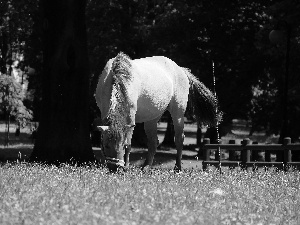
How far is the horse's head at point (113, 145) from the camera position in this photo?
1186cm

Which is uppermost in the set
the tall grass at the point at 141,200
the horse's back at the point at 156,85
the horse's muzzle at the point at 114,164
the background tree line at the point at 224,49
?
the background tree line at the point at 224,49

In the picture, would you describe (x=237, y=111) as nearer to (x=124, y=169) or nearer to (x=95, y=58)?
(x=95, y=58)

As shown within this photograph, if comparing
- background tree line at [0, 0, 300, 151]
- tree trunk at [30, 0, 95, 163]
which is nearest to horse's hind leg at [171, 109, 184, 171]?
tree trunk at [30, 0, 95, 163]

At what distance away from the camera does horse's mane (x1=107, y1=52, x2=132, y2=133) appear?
471 inches

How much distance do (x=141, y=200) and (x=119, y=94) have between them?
439 cm

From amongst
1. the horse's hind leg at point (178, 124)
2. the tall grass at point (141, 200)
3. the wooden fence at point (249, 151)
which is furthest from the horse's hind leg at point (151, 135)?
the wooden fence at point (249, 151)

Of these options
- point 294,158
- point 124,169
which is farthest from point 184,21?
point 124,169

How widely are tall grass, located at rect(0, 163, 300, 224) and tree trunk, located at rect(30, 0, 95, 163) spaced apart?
6.87 meters

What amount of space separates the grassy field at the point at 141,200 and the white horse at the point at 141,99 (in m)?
0.79

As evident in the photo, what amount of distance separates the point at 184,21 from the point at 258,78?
203 inches

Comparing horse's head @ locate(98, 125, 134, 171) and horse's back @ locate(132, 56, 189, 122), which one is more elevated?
horse's back @ locate(132, 56, 189, 122)

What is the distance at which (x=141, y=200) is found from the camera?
8.66m

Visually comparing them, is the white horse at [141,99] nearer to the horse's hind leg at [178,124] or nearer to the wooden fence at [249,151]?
the horse's hind leg at [178,124]

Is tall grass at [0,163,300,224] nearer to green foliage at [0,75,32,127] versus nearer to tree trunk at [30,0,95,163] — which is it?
tree trunk at [30,0,95,163]
